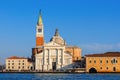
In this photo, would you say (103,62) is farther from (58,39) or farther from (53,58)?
(58,39)

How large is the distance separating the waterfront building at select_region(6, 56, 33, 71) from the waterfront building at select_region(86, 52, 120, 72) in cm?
2054

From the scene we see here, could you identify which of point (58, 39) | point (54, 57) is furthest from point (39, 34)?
point (54, 57)

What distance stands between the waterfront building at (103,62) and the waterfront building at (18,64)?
20.5 m

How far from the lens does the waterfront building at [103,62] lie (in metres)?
112

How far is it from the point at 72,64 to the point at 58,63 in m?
3.55

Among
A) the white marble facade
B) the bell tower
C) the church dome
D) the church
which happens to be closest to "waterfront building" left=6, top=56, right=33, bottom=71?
the church

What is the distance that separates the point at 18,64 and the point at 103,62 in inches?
1063

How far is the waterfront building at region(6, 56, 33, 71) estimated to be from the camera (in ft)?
421

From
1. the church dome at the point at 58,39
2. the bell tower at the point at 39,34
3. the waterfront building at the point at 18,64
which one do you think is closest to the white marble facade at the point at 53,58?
the church dome at the point at 58,39

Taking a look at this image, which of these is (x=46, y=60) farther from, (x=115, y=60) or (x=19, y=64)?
(x=115, y=60)

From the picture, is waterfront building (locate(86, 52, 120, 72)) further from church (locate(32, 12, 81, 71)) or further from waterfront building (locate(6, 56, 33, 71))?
waterfront building (locate(6, 56, 33, 71))

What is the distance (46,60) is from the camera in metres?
122

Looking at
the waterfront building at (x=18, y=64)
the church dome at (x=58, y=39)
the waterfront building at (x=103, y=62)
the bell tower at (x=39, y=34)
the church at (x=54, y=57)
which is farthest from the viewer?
the bell tower at (x=39, y=34)

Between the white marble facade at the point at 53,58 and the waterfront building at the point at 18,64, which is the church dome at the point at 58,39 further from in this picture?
the waterfront building at the point at 18,64
